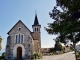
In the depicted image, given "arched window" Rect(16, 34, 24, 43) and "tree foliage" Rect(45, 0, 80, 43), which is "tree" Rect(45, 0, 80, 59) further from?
"arched window" Rect(16, 34, 24, 43)

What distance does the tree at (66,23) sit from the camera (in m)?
11.1

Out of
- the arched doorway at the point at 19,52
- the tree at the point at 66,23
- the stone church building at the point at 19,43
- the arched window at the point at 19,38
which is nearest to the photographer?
the tree at the point at 66,23

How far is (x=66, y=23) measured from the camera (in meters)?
12.2

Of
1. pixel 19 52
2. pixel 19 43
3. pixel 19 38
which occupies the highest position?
pixel 19 38

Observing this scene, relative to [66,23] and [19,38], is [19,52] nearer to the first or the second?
[19,38]

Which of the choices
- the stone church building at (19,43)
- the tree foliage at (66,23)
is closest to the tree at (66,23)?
the tree foliage at (66,23)

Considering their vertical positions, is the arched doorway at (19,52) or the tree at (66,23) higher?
the tree at (66,23)

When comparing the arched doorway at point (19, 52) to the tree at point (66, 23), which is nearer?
the tree at point (66, 23)

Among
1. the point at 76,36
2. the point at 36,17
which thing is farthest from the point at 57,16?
the point at 36,17

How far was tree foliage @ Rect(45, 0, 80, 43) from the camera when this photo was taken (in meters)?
11.1

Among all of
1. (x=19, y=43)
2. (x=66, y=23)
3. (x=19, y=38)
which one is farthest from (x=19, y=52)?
(x=66, y=23)

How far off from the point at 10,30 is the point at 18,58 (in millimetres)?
8620

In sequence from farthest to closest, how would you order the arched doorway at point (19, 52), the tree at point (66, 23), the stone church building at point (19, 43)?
the arched doorway at point (19, 52) < the stone church building at point (19, 43) < the tree at point (66, 23)

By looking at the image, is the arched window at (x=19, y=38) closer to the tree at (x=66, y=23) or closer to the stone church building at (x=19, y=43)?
the stone church building at (x=19, y=43)
